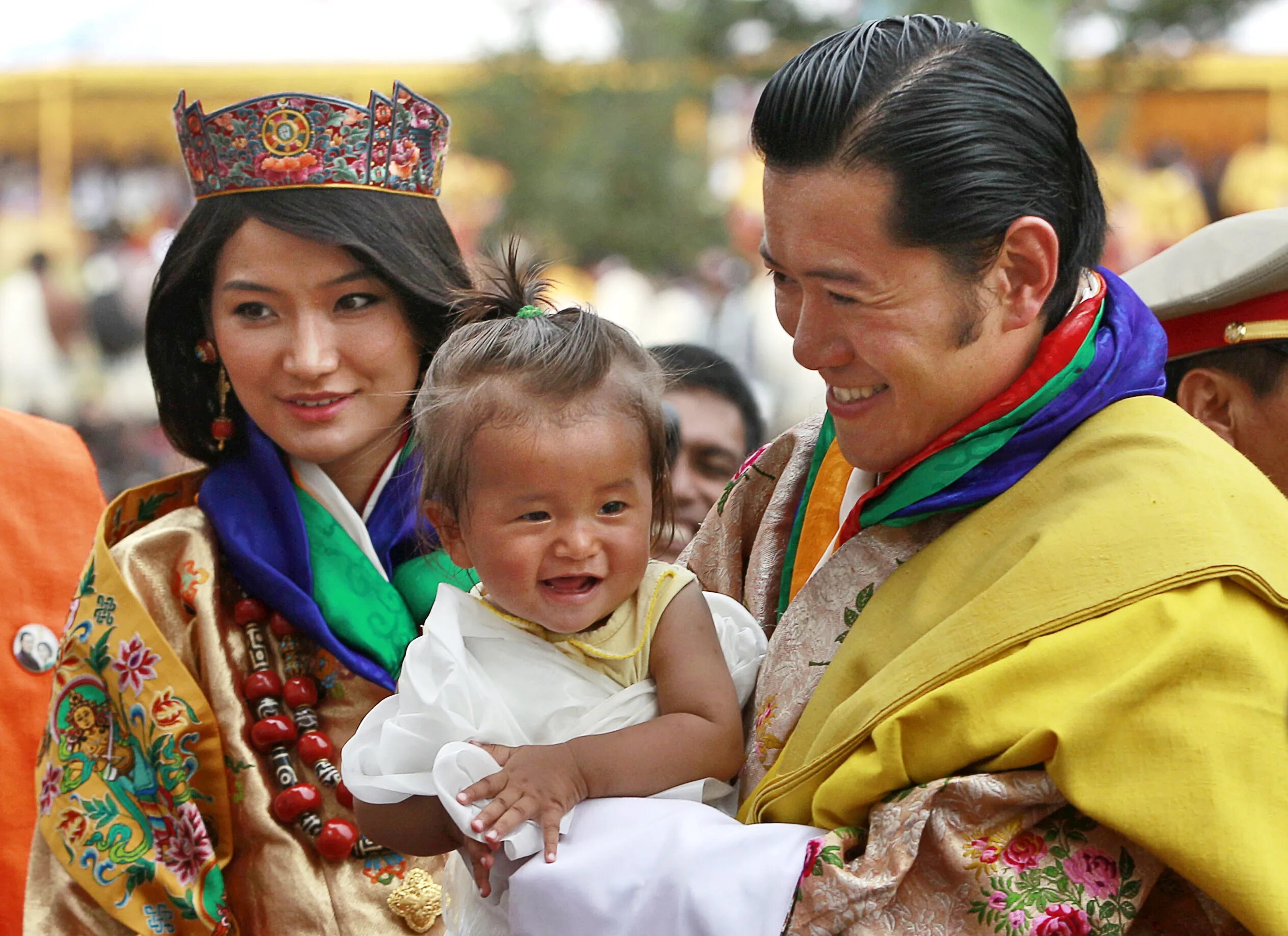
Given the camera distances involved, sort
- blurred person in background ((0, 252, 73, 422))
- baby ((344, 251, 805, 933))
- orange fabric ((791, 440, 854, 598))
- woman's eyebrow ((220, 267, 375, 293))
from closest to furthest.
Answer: baby ((344, 251, 805, 933)) → orange fabric ((791, 440, 854, 598)) → woman's eyebrow ((220, 267, 375, 293)) → blurred person in background ((0, 252, 73, 422))

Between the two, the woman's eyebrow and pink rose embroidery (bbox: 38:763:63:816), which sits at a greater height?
the woman's eyebrow

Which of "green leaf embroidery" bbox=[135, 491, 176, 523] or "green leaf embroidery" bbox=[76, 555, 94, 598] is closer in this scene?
"green leaf embroidery" bbox=[76, 555, 94, 598]

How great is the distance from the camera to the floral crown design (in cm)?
289

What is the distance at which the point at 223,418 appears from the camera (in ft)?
10.1

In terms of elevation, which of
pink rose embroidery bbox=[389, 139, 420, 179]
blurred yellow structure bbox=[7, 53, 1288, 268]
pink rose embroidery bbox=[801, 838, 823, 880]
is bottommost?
pink rose embroidery bbox=[801, 838, 823, 880]

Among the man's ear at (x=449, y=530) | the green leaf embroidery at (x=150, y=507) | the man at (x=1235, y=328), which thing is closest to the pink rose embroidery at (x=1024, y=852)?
the man's ear at (x=449, y=530)

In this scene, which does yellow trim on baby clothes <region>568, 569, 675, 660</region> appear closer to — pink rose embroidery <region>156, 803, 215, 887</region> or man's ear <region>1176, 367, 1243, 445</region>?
pink rose embroidery <region>156, 803, 215, 887</region>

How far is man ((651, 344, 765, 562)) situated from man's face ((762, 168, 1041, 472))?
1.82m

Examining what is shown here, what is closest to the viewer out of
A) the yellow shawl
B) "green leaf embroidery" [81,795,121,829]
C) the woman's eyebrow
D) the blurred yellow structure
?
the yellow shawl

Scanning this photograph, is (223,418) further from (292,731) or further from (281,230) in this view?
(292,731)

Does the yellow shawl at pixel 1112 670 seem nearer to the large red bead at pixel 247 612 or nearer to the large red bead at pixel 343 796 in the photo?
the large red bead at pixel 343 796

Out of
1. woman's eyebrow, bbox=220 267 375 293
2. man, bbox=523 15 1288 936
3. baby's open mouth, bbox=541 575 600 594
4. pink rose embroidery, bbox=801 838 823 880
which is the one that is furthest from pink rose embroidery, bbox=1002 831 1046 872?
woman's eyebrow, bbox=220 267 375 293

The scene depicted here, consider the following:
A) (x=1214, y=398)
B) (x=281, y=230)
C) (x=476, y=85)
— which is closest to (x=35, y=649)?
(x=281, y=230)

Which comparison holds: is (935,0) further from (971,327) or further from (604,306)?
(971,327)
